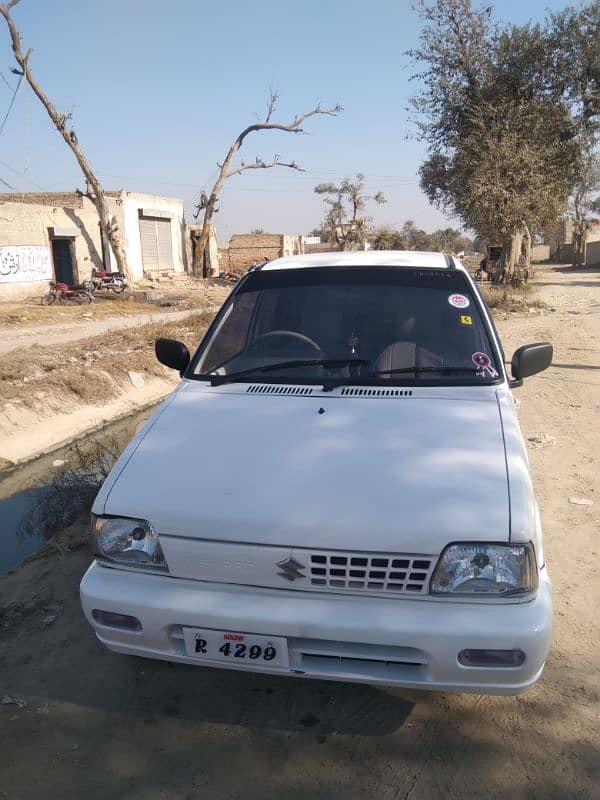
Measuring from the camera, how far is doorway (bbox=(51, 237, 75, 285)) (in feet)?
75.1

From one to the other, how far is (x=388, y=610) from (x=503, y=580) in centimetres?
41

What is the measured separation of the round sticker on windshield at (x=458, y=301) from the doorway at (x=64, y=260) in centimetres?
2205

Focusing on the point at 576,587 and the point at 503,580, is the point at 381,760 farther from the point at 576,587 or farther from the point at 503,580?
the point at 576,587

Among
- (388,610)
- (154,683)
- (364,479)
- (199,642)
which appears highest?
(364,479)

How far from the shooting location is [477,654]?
205 cm

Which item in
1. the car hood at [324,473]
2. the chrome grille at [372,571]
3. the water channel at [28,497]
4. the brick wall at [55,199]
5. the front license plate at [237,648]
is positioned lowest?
the water channel at [28,497]

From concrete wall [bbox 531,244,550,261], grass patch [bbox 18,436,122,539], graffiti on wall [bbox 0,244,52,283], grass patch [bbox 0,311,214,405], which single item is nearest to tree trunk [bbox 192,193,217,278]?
graffiti on wall [bbox 0,244,52,283]

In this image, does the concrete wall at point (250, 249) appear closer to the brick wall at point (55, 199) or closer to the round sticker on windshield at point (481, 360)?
the brick wall at point (55, 199)

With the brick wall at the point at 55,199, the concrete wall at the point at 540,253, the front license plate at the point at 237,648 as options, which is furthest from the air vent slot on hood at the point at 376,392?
the concrete wall at the point at 540,253

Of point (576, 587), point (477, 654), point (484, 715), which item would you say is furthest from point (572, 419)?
point (477, 654)

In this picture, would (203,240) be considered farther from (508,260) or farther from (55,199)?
(508,260)

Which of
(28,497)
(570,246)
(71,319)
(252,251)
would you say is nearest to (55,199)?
(71,319)

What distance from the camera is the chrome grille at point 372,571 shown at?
2096mm

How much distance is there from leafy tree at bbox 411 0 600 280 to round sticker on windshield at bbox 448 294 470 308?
61.9 ft
